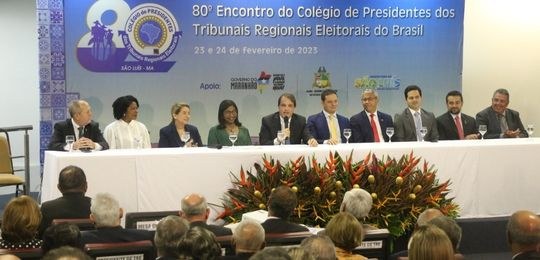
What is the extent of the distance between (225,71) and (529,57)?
13.1 ft

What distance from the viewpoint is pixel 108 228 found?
4.46m

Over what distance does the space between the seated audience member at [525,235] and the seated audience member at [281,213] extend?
124cm

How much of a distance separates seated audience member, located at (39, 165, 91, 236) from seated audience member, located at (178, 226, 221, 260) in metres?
1.66

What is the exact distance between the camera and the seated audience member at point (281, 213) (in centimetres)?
461

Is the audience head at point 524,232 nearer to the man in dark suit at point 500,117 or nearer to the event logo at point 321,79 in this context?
the man in dark suit at point 500,117

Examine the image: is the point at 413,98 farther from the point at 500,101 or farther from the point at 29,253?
the point at 29,253

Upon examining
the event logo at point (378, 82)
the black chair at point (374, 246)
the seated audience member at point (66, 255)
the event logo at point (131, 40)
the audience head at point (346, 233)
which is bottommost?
the black chair at point (374, 246)

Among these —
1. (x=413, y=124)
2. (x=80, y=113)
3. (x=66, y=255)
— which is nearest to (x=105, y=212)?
(x=66, y=255)

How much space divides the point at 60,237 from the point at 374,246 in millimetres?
1763

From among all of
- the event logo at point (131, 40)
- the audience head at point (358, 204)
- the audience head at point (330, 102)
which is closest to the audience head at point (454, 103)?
the audience head at point (330, 102)

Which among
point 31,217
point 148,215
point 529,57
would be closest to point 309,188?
point 148,215

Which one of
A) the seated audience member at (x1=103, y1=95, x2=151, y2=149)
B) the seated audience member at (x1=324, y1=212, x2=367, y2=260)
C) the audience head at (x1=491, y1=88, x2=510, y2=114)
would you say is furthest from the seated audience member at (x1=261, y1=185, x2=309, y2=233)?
the audience head at (x1=491, y1=88, x2=510, y2=114)

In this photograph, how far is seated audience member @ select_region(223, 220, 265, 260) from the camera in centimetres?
391

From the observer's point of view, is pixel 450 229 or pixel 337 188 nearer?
pixel 450 229
